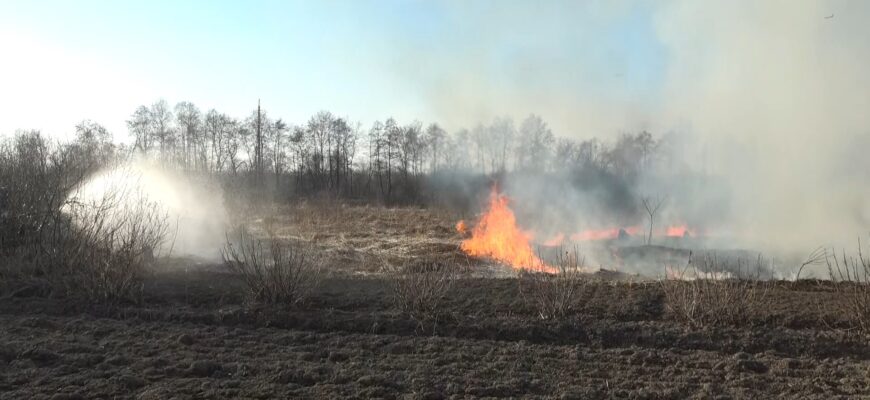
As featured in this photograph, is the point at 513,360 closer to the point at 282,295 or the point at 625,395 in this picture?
the point at 625,395

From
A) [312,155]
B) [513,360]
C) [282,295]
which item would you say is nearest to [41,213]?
[282,295]

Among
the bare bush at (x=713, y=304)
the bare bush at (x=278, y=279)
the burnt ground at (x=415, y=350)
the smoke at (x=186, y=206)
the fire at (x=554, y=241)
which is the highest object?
the smoke at (x=186, y=206)

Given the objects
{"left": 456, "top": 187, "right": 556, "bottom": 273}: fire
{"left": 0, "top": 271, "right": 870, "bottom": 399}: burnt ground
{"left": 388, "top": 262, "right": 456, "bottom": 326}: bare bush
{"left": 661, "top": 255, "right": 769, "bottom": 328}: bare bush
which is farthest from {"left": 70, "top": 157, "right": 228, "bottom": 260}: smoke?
{"left": 661, "top": 255, "right": 769, "bottom": 328}: bare bush

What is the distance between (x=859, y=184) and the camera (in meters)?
17.0

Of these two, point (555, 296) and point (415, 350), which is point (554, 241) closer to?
point (555, 296)

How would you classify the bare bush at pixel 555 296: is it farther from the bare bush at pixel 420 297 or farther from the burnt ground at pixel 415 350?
the bare bush at pixel 420 297

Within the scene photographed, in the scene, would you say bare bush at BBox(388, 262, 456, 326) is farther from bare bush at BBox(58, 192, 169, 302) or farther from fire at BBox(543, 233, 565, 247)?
fire at BBox(543, 233, 565, 247)

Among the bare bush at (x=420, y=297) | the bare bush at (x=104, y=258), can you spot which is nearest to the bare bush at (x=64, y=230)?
the bare bush at (x=104, y=258)

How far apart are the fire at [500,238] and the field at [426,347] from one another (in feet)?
17.3

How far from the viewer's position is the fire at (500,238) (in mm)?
15078

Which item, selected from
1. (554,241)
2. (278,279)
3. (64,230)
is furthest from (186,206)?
(278,279)

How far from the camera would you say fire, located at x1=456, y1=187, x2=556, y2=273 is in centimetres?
1508

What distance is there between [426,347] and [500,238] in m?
9.71

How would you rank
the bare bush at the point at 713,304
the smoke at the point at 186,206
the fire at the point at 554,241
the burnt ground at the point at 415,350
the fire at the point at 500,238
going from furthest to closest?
1. the fire at the point at 554,241
2. the smoke at the point at 186,206
3. the fire at the point at 500,238
4. the bare bush at the point at 713,304
5. the burnt ground at the point at 415,350
